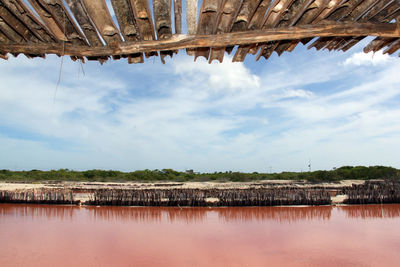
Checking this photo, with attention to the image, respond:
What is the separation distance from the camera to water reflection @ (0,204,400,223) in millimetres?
9086

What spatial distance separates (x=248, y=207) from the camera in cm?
1098

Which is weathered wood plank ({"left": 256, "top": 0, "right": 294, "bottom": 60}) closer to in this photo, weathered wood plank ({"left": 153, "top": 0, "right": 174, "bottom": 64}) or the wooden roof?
the wooden roof

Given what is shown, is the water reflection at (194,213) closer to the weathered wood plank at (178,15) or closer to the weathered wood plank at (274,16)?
the weathered wood plank at (274,16)

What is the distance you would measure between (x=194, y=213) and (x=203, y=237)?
3.25m

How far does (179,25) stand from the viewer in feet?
6.53

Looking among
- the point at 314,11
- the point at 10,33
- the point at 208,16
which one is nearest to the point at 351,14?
the point at 314,11

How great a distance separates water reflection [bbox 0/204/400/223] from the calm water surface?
3 centimetres

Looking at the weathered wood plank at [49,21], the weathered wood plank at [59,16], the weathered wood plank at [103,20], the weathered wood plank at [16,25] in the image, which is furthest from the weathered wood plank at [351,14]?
the weathered wood plank at [16,25]

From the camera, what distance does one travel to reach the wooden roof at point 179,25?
6.04ft

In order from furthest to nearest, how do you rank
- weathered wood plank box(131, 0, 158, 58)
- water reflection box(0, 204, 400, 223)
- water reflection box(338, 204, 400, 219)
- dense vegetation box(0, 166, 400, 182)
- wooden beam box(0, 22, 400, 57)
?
1. dense vegetation box(0, 166, 400, 182)
2. water reflection box(338, 204, 400, 219)
3. water reflection box(0, 204, 400, 223)
4. wooden beam box(0, 22, 400, 57)
5. weathered wood plank box(131, 0, 158, 58)

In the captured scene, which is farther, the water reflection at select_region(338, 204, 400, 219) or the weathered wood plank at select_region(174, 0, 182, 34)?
the water reflection at select_region(338, 204, 400, 219)

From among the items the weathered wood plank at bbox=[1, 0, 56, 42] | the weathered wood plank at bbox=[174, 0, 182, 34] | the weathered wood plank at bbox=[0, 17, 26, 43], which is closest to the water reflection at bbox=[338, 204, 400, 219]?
the weathered wood plank at bbox=[174, 0, 182, 34]

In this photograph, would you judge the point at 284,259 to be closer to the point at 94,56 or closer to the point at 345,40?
the point at 345,40

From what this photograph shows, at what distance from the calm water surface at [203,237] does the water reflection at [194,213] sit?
0.03m
